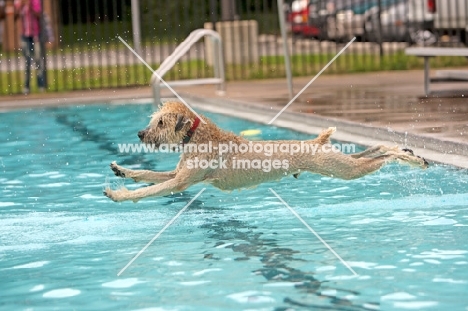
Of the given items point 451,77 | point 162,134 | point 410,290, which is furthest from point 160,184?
point 451,77

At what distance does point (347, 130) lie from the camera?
11.3 m

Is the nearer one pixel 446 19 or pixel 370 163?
pixel 370 163

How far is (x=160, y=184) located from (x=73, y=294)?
1.51 metres

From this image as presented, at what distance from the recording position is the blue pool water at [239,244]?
5.24m

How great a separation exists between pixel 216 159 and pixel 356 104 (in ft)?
22.2

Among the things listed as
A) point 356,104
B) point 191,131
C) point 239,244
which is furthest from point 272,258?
point 356,104

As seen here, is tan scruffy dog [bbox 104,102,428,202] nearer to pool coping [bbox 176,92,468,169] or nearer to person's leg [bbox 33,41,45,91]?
pool coping [bbox 176,92,468,169]

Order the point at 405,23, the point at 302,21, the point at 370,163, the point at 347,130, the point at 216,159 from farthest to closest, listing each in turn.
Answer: the point at 302,21
the point at 405,23
the point at 347,130
the point at 370,163
the point at 216,159

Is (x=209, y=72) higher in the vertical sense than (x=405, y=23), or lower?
lower

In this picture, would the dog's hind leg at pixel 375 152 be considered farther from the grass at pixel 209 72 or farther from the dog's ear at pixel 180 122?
the grass at pixel 209 72

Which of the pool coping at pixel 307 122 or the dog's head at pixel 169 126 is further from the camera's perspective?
the pool coping at pixel 307 122

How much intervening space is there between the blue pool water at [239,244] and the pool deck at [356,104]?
1.01 meters

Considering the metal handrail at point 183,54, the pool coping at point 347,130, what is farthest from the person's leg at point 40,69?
the pool coping at point 347,130

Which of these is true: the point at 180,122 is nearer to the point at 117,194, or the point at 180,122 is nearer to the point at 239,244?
the point at 117,194
